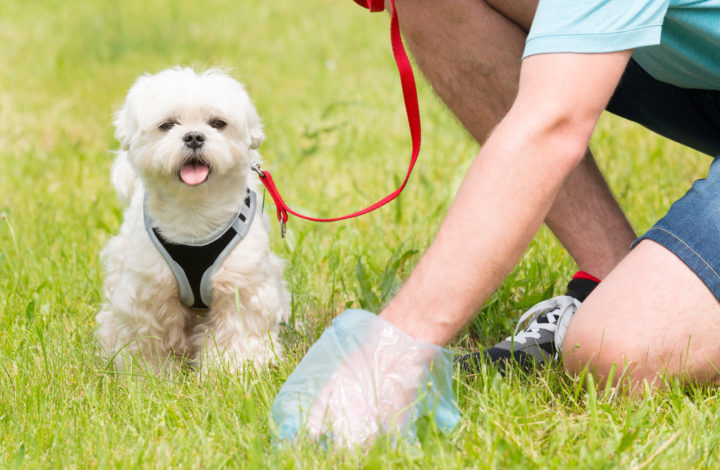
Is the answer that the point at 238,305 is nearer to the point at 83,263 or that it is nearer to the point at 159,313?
the point at 159,313

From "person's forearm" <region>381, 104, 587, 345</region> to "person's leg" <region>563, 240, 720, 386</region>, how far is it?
17.3 inches

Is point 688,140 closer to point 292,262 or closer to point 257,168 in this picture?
point 257,168

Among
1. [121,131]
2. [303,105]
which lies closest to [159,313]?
[121,131]

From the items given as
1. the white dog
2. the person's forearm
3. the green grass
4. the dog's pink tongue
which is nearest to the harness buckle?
the white dog

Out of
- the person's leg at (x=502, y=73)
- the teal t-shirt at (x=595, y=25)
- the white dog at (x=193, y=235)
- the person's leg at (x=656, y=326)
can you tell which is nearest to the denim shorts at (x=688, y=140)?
the person's leg at (x=656, y=326)

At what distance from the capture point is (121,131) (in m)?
2.24

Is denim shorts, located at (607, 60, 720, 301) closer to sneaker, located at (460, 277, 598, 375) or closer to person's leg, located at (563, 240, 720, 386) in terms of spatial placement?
person's leg, located at (563, 240, 720, 386)

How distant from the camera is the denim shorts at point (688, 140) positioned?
6.12ft

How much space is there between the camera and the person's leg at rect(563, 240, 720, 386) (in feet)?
6.13

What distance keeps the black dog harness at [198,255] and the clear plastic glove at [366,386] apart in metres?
0.64

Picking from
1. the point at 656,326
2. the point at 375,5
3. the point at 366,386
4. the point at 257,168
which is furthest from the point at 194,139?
the point at 656,326

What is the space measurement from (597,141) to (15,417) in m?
2.98

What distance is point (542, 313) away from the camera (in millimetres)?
2273

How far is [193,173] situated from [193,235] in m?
0.18
